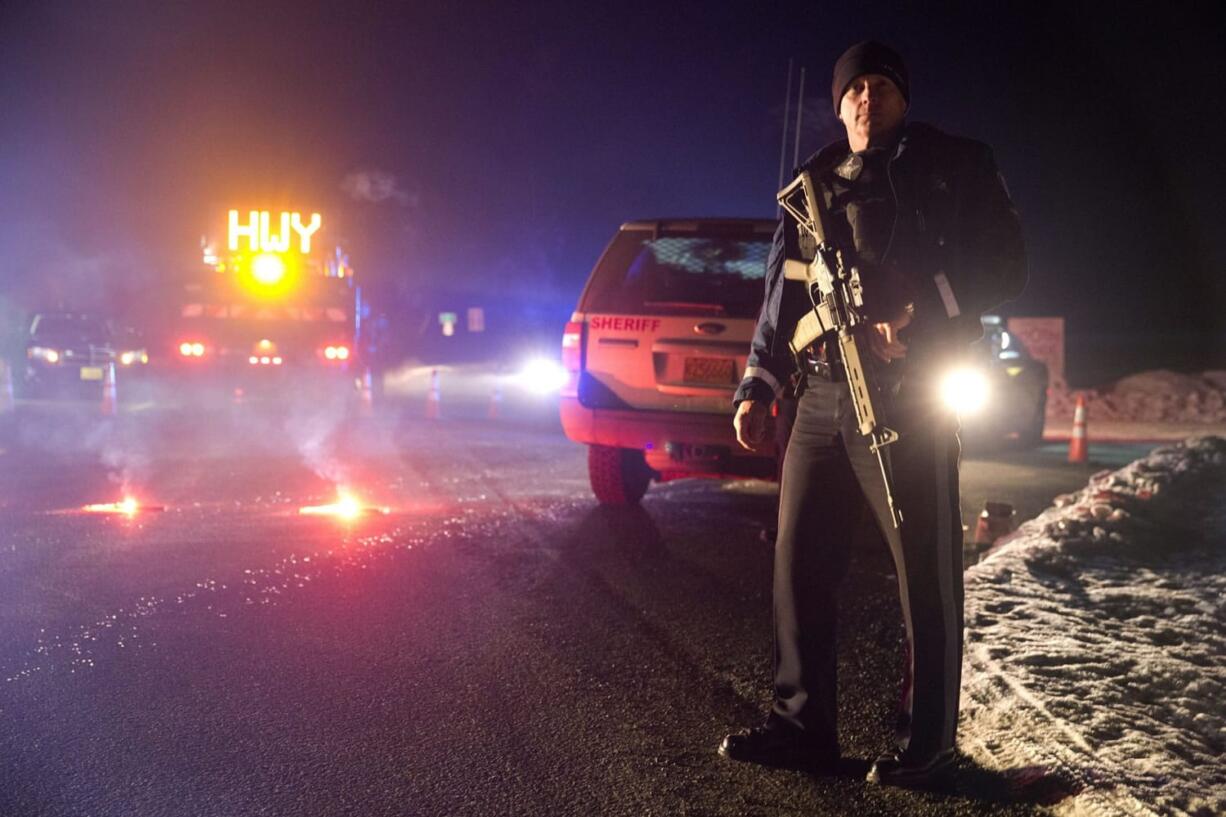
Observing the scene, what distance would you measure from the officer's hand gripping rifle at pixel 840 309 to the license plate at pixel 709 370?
3.62m

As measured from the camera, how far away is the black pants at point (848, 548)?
3104 millimetres

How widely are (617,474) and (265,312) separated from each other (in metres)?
10.9

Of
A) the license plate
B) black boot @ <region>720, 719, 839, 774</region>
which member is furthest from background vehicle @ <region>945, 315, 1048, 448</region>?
black boot @ <region>720, 719, 839, 774</region>

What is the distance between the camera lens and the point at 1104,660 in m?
4.14

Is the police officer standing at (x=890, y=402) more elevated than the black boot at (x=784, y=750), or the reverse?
the police officer standing at (x=890, y=402)

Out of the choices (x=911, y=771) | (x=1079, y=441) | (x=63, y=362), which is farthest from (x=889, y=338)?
(x=63, y=362)

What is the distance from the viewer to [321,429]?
14898 millimetres

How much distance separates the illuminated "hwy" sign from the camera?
61.8 feet

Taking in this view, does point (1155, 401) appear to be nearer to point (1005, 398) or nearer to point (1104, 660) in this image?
point (1005, 398)

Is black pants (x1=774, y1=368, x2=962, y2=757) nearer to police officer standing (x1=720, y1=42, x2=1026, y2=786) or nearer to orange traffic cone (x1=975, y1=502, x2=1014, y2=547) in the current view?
police officer standing (x1=720, y1=42, x2=1026, y2=786)

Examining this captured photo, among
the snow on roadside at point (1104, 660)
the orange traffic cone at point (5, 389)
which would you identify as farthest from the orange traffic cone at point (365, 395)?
the snow on roadside at point (1104, 660)

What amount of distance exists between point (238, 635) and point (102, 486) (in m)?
5.16

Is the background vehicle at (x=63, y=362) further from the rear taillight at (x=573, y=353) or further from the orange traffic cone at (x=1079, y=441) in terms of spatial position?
the orange traffic cone at (x=1079, y=441)

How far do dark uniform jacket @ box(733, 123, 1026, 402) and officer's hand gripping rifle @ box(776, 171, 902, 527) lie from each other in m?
0.07
